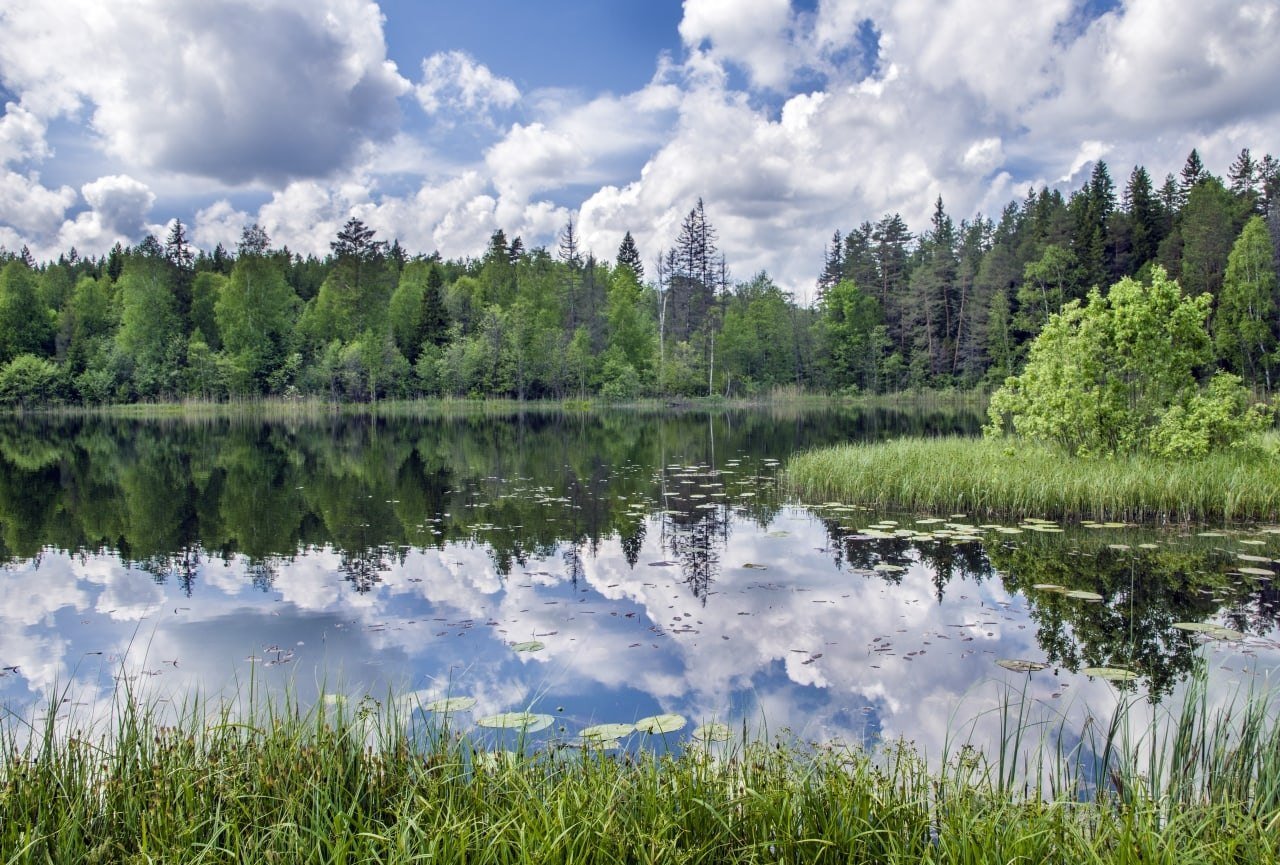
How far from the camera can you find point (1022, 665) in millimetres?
7430

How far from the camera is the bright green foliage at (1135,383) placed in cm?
1574

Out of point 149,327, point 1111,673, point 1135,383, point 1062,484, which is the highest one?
point 149,327

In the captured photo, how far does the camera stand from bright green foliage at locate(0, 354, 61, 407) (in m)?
68.5

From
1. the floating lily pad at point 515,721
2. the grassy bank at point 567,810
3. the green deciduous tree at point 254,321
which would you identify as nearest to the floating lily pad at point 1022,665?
the grassy bank at point 567,810

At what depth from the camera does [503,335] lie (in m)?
69.2

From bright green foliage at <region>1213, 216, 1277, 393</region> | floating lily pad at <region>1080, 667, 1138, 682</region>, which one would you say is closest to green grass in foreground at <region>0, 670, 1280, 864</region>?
floating lily pad at <region>1080, 667, 1138, 682</region>

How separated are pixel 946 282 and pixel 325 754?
83.3 metres

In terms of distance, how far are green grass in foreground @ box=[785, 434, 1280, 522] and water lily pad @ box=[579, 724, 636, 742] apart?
11.5m

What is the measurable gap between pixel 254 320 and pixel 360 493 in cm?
6184

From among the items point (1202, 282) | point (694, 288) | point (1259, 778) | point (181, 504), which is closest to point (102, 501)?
point (181, 504)

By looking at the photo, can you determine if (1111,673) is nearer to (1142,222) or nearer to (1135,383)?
(1135,383)

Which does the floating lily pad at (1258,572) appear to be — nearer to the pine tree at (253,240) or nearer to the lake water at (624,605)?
the lake water at (624,605)

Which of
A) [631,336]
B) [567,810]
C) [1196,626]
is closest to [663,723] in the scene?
[567,810]

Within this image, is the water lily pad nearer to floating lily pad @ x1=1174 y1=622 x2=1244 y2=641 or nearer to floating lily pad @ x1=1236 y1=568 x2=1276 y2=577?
floating lily pad @ x1=1174 y1=622 x2=1244 y2=641
